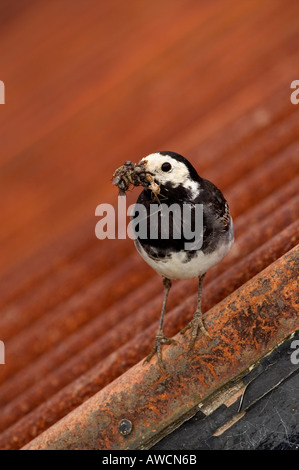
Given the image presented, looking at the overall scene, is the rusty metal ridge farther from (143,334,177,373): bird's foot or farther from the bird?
the bird

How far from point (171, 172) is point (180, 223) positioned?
0.19 metres

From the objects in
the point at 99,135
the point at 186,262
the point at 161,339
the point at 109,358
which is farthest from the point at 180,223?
the point at 99,135

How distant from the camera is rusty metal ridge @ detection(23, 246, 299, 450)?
213 cm

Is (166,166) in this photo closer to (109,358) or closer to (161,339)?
(161,339)

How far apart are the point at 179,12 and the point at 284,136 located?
1229mm

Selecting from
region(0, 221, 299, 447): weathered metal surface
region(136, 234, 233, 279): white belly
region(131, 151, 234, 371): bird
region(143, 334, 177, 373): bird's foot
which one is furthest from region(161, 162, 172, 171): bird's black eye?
region(143, 334, 177, 373): bird's foot

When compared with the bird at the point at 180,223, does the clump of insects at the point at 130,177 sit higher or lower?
higher

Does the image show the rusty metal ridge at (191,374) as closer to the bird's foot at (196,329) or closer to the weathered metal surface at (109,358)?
the bird's foot at (196,329)

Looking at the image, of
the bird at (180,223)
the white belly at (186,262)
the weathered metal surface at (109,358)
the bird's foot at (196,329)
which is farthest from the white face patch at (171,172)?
the bird's foot at (196,329)

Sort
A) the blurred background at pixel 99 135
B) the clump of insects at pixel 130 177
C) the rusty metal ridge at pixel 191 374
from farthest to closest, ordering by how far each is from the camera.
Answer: the blurred background at pixel 99 135
the clump of insects at pixel 130 177
the rusty metal ridge at pixel 191 374

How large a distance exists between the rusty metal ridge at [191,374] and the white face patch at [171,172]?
512 mm

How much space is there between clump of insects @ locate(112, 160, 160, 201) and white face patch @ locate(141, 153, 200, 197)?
0.03 m

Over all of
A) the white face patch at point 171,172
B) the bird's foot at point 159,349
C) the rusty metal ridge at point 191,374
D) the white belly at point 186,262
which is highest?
the white face patch at point 171,172

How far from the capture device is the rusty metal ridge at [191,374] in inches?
83.8
